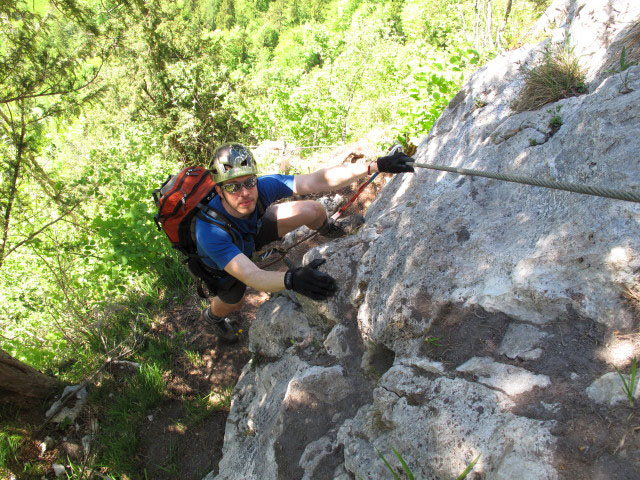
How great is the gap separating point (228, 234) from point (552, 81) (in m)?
3.13

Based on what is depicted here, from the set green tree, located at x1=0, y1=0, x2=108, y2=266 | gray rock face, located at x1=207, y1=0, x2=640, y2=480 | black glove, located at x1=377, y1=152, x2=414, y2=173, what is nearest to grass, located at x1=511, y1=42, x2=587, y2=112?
gray rock face, located at x1=207, y1=0, x2=640, y2=480

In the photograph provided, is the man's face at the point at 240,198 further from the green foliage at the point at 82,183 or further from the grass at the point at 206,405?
the green foliage at the point at 82,183

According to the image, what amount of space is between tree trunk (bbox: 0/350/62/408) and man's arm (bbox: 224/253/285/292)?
2.55m

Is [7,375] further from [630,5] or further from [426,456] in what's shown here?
[630,5]

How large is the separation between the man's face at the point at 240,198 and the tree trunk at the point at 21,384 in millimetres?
2613

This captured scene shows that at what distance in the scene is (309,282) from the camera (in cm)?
321

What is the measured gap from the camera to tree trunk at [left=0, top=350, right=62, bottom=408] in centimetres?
400

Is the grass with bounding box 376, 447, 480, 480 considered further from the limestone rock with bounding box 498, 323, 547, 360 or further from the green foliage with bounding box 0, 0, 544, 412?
the green foliage with bounding box 0, 0, 544, 412

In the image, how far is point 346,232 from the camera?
16.5 ft

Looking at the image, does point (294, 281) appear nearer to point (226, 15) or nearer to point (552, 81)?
point (552, 81)

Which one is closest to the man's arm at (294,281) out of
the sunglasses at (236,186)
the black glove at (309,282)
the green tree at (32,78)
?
the black glove at (309,282)

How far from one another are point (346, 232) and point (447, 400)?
296 centimetres

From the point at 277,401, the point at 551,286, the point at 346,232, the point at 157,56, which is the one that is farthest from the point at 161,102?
the point at 551,286

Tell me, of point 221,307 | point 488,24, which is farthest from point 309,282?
point 488,24
